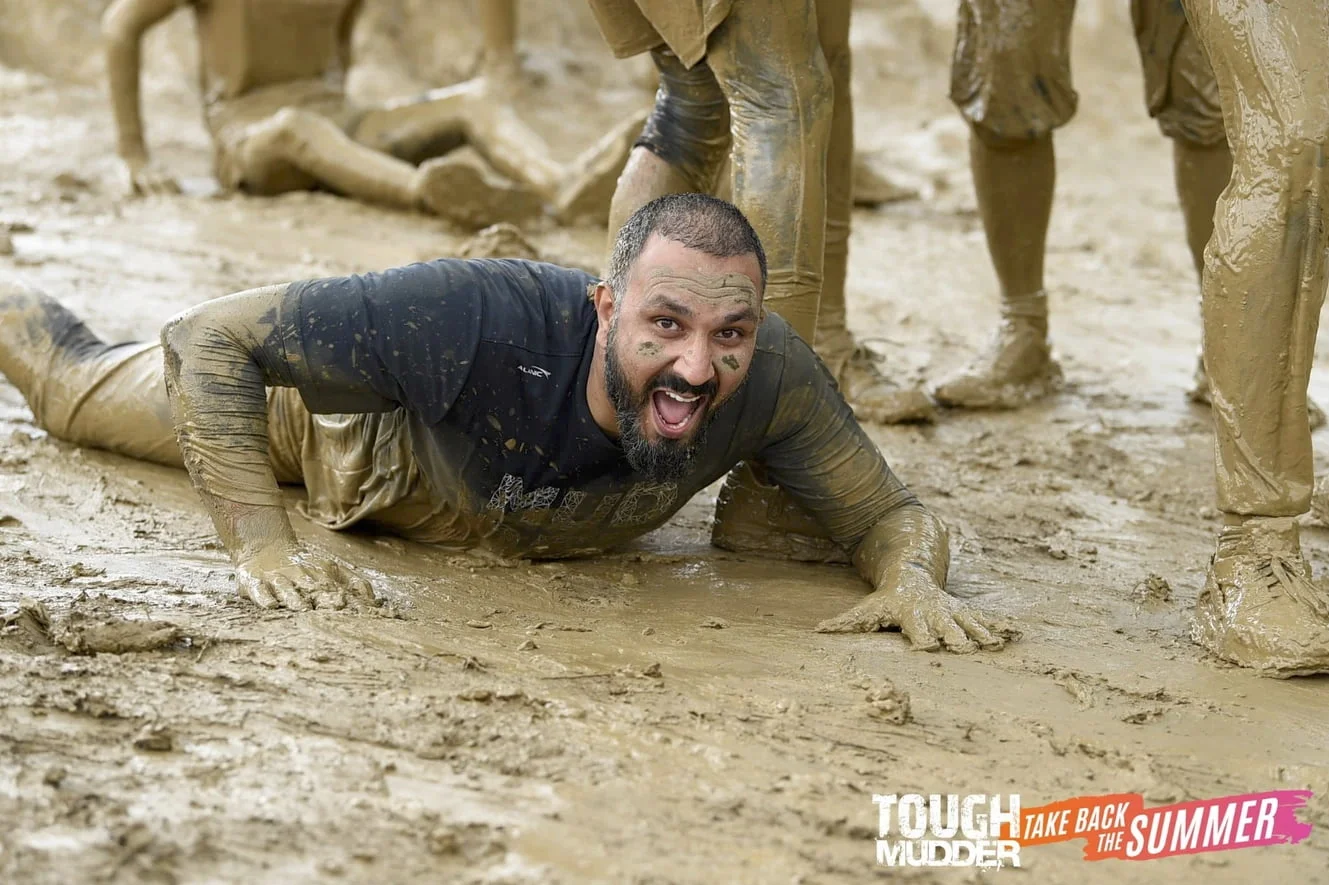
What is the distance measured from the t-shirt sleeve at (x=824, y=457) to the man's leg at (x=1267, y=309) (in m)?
0.69

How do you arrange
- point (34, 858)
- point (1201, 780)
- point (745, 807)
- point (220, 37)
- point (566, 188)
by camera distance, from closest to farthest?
point (34, 858) < point (745, 807) < point (1201, 780) < point (566, 188) < point (220, 37)

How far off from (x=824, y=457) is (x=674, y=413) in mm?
461

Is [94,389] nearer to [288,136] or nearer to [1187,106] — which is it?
[1187,106]

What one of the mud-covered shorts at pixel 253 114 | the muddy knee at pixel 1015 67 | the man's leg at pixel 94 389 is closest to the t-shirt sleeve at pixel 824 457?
the man's leg at pixel 94 389

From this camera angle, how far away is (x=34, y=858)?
193 centimetres

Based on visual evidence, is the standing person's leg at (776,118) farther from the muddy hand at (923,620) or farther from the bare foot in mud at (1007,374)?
the bare foot in mud at (1007,374)

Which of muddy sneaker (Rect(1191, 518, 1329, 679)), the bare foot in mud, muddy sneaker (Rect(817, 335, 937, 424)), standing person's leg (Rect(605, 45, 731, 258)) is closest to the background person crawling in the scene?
muddy sneaker (Rect(1191, 518, 1329, 679))

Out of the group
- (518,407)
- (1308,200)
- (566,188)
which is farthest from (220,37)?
(1308,200)

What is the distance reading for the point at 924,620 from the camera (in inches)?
114

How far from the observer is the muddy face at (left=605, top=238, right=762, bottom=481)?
2.79 meters

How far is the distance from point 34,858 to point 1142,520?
8.81 ft

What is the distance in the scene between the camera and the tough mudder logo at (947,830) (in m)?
2.12

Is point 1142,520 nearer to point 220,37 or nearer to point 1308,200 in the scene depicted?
point 1308,200

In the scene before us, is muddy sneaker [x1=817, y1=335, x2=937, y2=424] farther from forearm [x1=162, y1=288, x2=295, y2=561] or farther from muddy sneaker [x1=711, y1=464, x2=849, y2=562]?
forearm [x1=162, y1=288, x2=295, y2=561]
